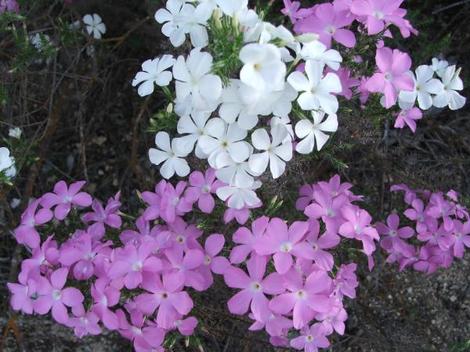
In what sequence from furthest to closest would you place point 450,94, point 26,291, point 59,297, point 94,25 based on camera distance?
point 94,25, point 450,94, point 26,291, point 59,297

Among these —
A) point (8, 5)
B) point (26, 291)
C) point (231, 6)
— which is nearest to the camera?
point (231, 6)

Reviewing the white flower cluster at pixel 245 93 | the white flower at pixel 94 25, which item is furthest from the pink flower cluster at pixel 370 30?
the white flower at pixel 94 25

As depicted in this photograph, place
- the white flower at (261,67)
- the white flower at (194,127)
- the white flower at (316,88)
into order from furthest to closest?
the white flower at (194,127) → the white flower at (316,88) → the white flower at (261,67)

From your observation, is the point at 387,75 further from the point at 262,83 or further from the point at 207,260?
the point at 207,260

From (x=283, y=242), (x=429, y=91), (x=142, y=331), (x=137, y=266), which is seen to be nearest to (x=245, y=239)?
(x=283, y=242)

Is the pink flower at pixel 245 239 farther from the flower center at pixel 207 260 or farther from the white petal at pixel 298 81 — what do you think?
the white petal at pixel 298 81

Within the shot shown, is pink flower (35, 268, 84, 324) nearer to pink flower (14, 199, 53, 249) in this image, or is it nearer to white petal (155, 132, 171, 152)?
pink flower (14, 199, 53, 249)

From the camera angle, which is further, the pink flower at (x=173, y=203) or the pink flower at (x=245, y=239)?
the pink flower at (x=173, y=203)
